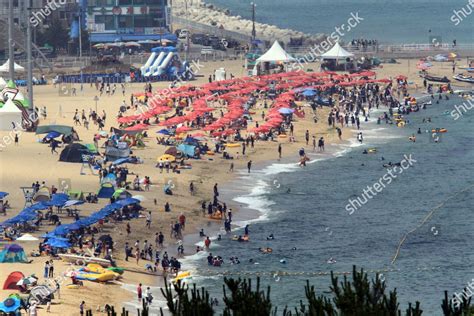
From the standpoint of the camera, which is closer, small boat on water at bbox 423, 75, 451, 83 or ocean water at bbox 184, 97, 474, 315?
ocean water at bbox 184, 97, 474, 315

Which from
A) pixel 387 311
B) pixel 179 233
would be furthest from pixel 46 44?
pixel 387 311

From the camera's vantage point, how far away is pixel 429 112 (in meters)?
103

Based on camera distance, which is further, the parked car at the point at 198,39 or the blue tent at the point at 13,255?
the parked car at the point at 198,39

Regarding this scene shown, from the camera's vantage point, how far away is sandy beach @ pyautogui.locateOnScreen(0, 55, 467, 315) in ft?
161

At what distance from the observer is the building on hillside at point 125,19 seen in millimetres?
131750

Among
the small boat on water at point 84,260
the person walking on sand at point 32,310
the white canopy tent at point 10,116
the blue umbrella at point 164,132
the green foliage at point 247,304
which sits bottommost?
the small boat on water at point 84,260

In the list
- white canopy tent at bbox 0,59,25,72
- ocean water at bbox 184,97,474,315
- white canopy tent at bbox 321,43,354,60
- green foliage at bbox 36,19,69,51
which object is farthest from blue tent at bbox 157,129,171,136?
green foliage at bbox 36,19,69,51

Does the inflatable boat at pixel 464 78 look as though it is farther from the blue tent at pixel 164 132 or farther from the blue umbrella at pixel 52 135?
the blue umbrella at pixel 52 135
